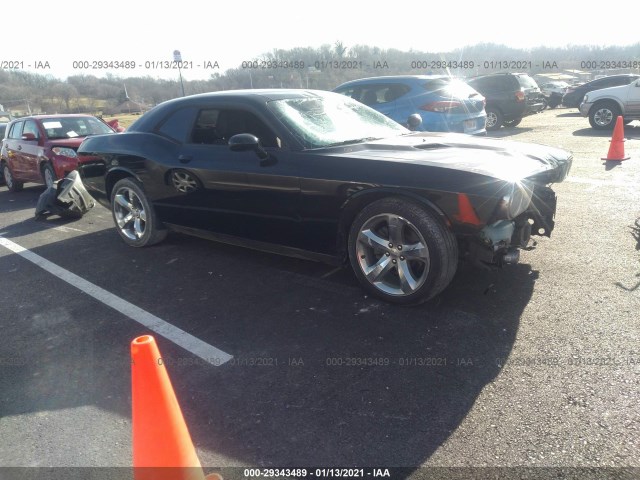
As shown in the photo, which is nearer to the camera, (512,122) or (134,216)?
(134,216)

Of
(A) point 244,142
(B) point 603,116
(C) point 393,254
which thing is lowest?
(C) point 393,254

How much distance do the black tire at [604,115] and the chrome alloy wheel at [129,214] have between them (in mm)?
12091

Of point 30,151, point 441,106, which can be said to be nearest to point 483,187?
point 441,106

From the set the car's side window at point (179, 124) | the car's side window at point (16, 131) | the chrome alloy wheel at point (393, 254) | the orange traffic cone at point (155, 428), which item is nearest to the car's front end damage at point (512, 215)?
the chrome alloy wheel at point (393, 254)

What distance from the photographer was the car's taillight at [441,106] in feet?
26.3

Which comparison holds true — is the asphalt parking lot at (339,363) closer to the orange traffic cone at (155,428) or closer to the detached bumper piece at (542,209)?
the orange traffic cone at (155,428)

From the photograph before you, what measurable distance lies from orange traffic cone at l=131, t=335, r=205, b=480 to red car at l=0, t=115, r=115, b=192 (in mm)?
7806

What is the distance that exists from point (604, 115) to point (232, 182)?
12.0 m

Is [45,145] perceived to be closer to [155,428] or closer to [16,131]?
[16,131]

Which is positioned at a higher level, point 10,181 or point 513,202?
point 513,202

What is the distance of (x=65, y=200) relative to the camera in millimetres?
6965

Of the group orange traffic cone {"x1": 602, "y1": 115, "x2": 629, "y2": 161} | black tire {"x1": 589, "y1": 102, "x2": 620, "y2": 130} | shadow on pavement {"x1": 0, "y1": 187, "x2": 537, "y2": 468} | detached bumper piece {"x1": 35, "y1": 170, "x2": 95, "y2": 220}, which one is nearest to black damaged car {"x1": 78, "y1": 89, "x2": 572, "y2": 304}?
shadow on pavement {"x1": 0, "y1": 187, "x2": 537, "y2": 468}

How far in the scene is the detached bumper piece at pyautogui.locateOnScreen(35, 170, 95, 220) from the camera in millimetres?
7012

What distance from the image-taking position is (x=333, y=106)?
4.46 metres
